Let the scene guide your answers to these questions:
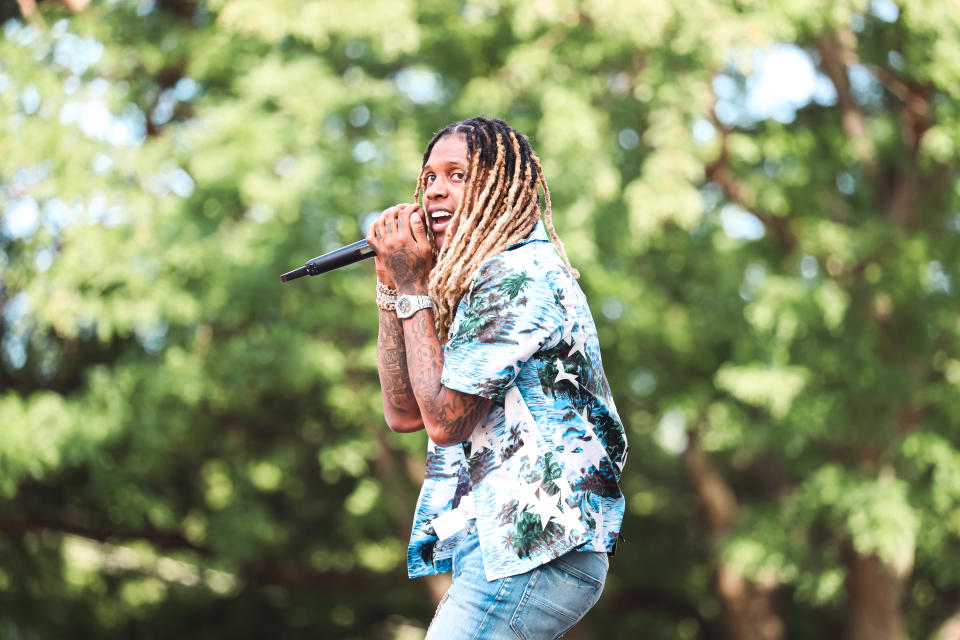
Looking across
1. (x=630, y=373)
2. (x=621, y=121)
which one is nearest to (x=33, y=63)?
(x=621, y=121)

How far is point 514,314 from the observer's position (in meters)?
2.01

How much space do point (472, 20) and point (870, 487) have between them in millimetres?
5514

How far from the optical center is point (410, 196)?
9.02 meters

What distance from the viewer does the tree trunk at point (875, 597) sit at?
10.6 metres

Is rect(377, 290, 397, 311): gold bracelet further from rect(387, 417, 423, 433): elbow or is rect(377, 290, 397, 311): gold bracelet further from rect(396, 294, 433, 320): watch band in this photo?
rect(387, 417, 423, 433): elbow

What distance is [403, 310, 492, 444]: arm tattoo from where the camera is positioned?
2.01m

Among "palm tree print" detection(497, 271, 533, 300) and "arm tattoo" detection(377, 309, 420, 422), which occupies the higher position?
"palm tree print" detection(497, 271, 533, 300)

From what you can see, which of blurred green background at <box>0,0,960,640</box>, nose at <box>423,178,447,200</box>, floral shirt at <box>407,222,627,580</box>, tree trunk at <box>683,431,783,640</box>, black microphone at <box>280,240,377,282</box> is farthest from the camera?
tree trunk at <box>683,431,783,640</box>

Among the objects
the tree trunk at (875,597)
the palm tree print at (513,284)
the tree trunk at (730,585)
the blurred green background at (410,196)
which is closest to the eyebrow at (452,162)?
the palm tree print at (513,284)

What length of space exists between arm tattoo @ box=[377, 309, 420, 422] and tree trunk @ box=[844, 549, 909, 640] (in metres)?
9.28

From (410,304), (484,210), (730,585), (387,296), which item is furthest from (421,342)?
(730,585)

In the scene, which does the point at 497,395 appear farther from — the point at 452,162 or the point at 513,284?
the point at 452,162

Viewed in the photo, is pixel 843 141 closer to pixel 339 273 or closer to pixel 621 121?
pixel 621 121

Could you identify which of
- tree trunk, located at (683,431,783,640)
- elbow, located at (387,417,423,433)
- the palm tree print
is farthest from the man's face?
tree trunk, located at (683,431,783,640)
